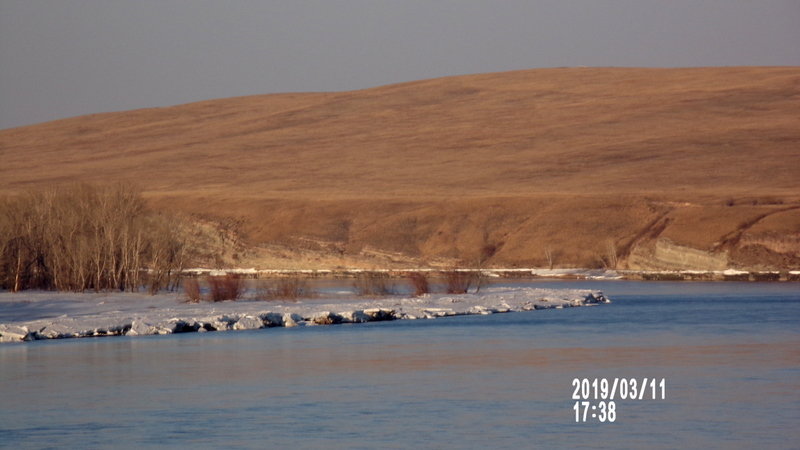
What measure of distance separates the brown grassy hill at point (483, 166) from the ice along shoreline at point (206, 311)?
24116 millimetres

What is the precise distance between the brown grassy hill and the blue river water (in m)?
33.7

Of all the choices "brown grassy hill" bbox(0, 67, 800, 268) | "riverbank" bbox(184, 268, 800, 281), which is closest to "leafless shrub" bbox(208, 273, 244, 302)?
"riverbank" bbox(184, 268, 800, 281)

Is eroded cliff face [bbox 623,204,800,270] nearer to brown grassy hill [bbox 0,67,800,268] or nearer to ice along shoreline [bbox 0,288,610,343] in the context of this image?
brown grassy hill [bbox 0,67,800,268]

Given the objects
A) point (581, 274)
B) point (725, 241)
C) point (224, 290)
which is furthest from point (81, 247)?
point (725, 241)

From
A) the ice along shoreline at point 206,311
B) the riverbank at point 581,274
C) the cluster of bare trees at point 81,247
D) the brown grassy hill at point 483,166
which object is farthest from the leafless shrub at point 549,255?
the cluster of bare trees at point 81,247

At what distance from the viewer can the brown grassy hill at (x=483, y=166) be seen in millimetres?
64688

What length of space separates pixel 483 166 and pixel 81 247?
5588 centimetres

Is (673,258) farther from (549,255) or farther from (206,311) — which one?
(206,311)

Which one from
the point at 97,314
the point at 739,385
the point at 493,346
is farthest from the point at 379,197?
the point at 739,385

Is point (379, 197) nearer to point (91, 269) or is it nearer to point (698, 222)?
point (698, 222)

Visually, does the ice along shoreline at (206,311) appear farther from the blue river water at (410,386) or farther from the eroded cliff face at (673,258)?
the eroded cliff face at (673,258)

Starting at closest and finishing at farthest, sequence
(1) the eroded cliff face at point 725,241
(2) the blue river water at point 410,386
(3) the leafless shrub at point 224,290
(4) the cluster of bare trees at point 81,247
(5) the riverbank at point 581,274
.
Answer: (2) the blue river water at point 410,386 → (3) the leafless shrub at point 224,290 → (4) the cluster of bare trees at point 81,247 → (5) the riverbank at point 581,274 → (1) the eroded cliff face at point 725,241

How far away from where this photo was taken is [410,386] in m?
17.8

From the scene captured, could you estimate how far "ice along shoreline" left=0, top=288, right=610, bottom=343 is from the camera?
89.2 feet
